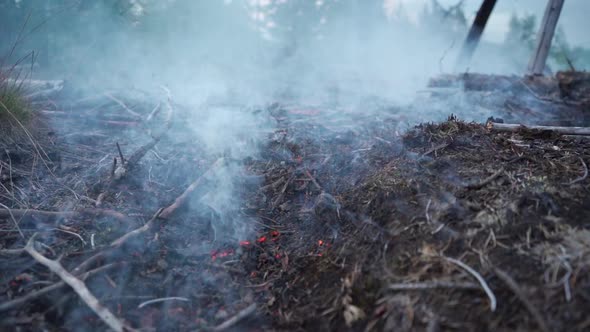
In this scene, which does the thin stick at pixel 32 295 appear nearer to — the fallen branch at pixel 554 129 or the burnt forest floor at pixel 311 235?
the burnt forest floor at pixel 311 235

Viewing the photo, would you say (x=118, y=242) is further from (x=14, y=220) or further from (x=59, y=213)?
(x=14, y=220)

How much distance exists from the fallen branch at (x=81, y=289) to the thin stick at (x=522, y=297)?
2.07 meters

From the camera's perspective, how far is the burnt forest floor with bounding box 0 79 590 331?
176 cm

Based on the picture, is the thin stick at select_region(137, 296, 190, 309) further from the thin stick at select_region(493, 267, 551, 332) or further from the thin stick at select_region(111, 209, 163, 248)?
the thin stick at select_region(493, 267, 551, 332)

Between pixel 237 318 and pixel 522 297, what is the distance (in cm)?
156

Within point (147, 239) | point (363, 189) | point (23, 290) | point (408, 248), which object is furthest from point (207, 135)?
point (408, 248)

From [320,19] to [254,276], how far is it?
62.4 ft

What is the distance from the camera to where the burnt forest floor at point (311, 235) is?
176 cm

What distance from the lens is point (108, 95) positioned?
551 centimetres

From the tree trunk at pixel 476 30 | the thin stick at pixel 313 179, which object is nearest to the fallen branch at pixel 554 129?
the thin stick at pixel 313 179

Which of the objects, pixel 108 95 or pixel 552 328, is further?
pixel 108 95

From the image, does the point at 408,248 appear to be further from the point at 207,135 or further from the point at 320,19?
the point at 320,19

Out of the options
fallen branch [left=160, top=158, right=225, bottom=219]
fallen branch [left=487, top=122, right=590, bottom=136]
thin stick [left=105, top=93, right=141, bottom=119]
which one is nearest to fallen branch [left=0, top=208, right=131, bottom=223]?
fallen branch [left=160, top=158, right=225, bottom=219]

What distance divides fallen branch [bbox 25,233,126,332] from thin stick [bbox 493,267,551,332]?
207 cm
